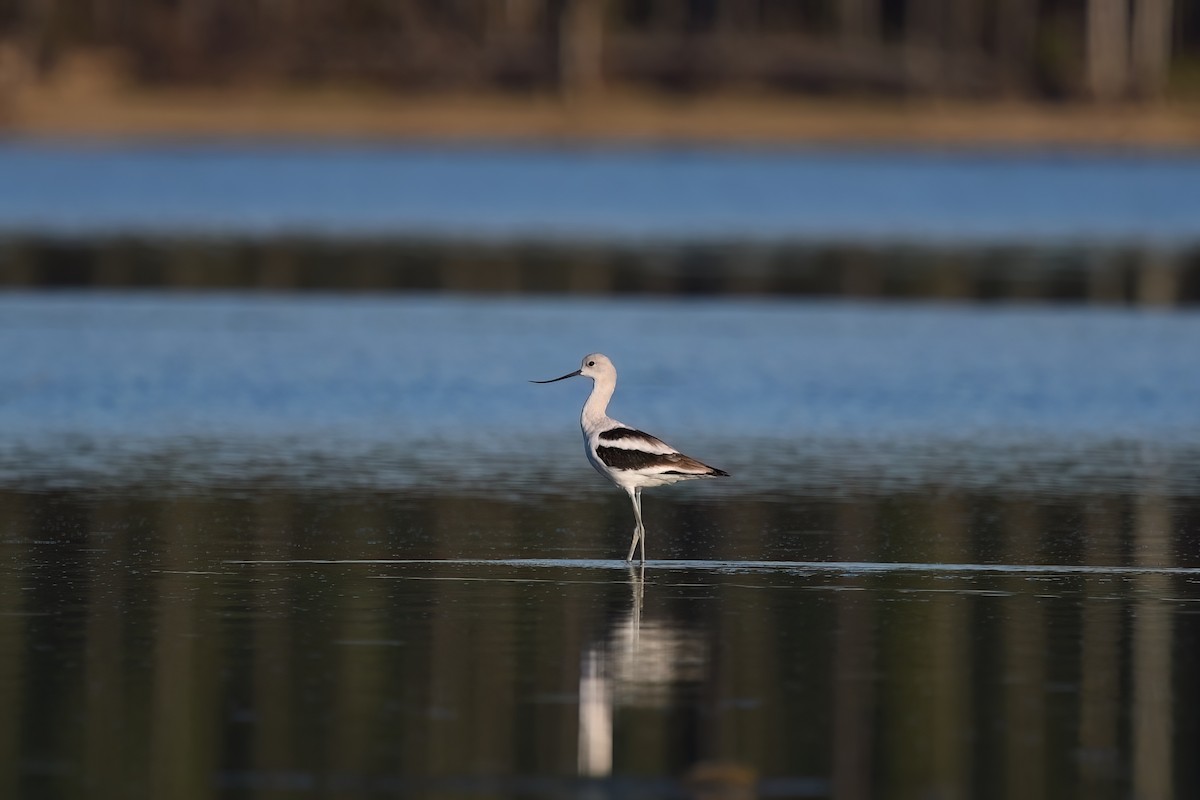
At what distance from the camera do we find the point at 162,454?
17172mm

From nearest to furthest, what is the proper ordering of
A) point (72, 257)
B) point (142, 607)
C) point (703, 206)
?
point (142, 607), point (72, 257), point (703, 206)

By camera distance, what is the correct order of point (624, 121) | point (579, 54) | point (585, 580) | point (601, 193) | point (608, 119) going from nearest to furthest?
point (585, 580) → point (601, 193) → point (608, 119) → point (624, 121) → point (579, 54)

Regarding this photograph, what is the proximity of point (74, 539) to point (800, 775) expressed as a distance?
19.4 feet

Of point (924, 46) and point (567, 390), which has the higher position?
point (924, 46)

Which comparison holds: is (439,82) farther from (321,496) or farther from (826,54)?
(321,496)

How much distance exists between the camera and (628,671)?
10.1 metres

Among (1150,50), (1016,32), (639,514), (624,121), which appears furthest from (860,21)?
(639,514)

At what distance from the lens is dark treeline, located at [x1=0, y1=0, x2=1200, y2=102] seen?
7650cm

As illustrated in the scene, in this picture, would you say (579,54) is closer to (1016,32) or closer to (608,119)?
(608,119)

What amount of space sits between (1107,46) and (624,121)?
1631 cm

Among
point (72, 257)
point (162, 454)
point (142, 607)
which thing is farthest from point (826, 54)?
point (142, 607)

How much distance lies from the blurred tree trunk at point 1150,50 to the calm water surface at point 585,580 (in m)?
57.3

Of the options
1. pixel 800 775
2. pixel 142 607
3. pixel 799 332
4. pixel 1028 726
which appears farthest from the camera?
pixel 799 332

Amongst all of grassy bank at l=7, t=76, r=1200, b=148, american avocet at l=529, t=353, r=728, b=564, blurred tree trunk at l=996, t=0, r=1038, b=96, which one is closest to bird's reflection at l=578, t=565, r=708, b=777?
american avocet at l=529, t=353, r=728, b=564
